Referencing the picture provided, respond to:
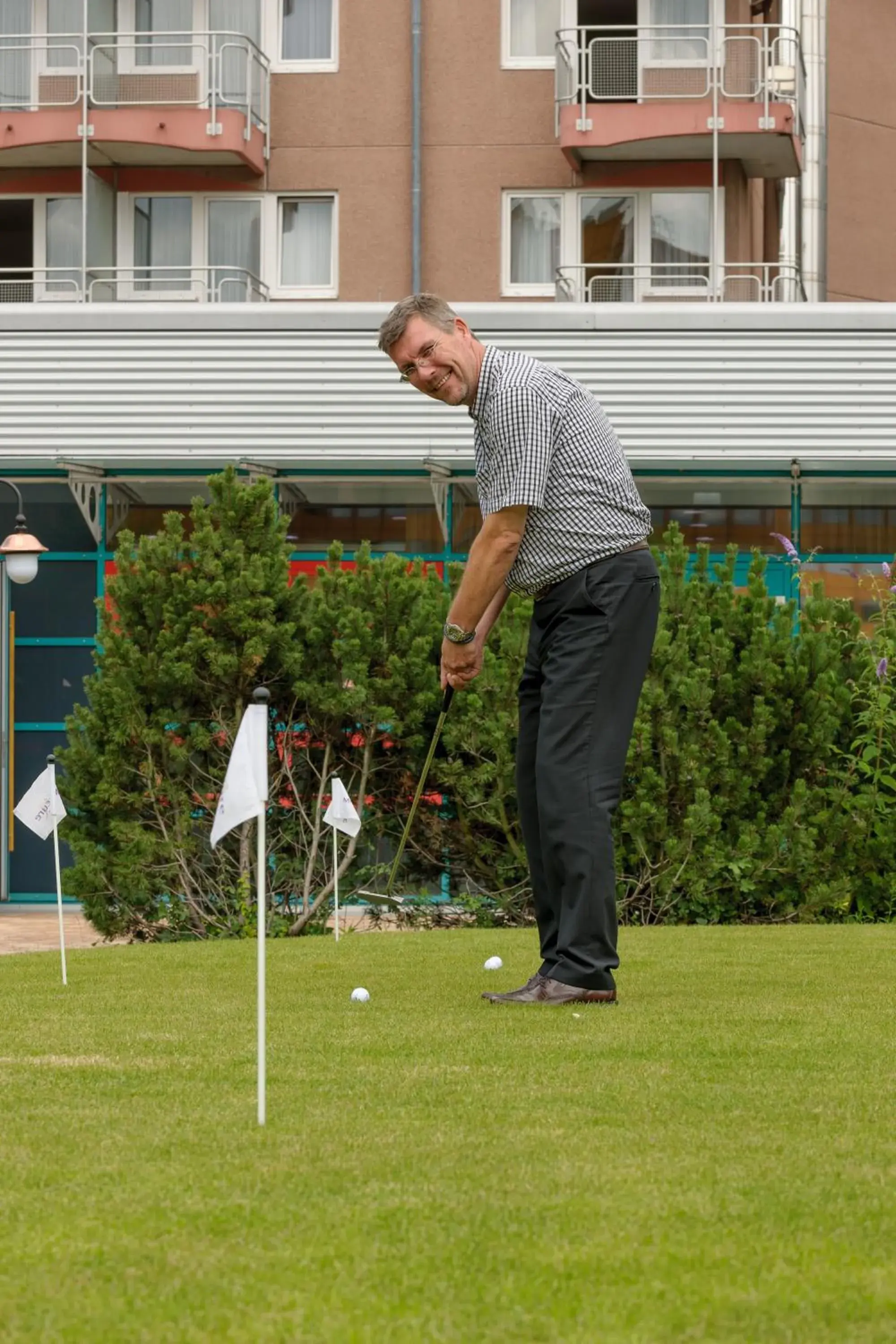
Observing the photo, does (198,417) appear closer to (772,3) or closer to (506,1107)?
(772,3)

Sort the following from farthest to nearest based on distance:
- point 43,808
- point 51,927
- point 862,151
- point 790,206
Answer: point 790,206, point 862,151, point 51,927, point 43,808

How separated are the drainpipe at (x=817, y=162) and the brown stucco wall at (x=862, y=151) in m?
0.08

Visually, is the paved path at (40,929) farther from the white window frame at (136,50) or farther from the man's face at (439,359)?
the white window frame at (136,50)

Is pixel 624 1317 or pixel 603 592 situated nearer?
pixel 624 1317

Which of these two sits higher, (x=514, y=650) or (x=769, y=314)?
(x=769, y=314)

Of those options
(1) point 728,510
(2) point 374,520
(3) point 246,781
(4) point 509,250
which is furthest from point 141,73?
(3) point 246,781

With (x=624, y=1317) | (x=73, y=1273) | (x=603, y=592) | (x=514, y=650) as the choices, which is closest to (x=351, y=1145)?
(x=73, y=1273)

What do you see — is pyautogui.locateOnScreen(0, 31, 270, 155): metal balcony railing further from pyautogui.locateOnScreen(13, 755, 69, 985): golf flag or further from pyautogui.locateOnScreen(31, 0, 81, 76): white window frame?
pyautogui.locateOnScreen(13, 755, 69, 985): golf flag

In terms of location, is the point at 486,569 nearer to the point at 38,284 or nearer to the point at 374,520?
the point at 374,520

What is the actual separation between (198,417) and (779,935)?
10.2 metres

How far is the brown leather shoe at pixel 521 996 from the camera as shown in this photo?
5.74 metres

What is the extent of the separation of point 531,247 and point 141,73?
4.64 meters

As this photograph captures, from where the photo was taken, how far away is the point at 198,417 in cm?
1783

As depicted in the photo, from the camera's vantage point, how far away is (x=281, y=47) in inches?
857
